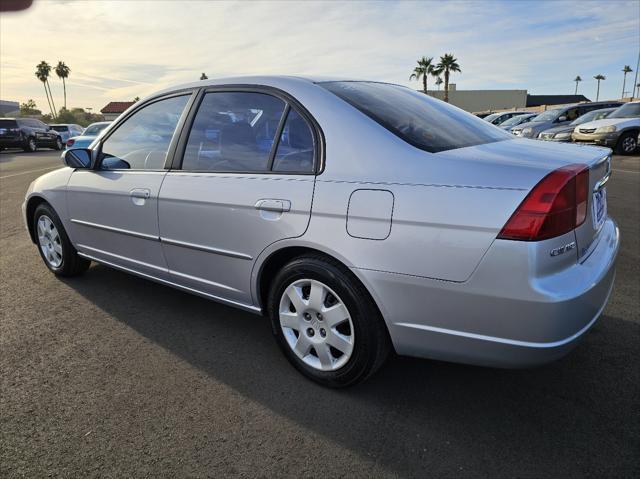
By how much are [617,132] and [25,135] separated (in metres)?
25.4

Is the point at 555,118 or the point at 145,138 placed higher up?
the point at 145,138

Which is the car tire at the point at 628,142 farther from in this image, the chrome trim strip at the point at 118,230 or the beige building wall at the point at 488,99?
the beige building wall at the point at 488,99

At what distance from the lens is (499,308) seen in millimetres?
1934

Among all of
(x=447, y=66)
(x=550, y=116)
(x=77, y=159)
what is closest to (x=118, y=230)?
(x=77, y=159)

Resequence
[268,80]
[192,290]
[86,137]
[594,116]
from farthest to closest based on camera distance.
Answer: [594,116] < [86,137] < [192,290] < [268,80]

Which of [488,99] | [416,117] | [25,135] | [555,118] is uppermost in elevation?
[488,99]

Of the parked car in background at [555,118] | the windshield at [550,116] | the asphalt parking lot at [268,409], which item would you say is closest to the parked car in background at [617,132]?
the parked car in background at [555,118]

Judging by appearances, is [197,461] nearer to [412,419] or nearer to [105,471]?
[105,471]

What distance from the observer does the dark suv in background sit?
74.8ft

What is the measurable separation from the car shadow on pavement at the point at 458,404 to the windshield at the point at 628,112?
14.3 metres

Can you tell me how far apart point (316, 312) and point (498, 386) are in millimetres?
1073

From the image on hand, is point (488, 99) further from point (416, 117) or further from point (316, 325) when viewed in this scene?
point (316, 325)

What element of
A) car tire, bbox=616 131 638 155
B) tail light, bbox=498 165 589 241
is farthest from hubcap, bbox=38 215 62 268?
car tire, bbox=616 131 638 155

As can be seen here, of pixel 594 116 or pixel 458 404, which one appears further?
pixel 594 116
